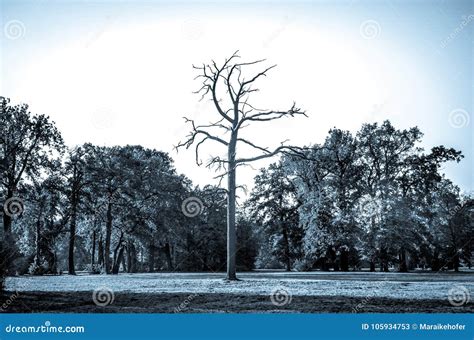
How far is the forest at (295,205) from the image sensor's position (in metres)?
33.3

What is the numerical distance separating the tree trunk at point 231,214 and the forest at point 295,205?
32.5 feet

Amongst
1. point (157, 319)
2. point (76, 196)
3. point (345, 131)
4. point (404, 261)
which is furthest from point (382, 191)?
point (157, 319)

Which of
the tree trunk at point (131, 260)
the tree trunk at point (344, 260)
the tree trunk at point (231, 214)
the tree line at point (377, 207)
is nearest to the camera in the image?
the tree trunk at point (231, 214)

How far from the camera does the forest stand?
33312mm

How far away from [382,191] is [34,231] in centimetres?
3269

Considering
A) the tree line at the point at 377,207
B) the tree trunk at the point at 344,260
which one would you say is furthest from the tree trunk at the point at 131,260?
the tree trunk at the point at 344,260

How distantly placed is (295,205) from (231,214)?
32.8m

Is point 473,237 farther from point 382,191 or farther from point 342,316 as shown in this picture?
point 342,316

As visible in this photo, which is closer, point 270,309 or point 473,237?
point 270,309

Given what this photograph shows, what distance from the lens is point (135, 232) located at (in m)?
39.1

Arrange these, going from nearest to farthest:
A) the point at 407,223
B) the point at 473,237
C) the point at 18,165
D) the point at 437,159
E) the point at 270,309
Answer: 1. the point at 270,309
2. the point at 18,165
3. the point at 407,223
4. the point at 437,159
5. the point at 473,237

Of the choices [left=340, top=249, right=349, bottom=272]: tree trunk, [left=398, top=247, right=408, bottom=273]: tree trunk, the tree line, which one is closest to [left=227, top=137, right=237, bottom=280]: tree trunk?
the tree line

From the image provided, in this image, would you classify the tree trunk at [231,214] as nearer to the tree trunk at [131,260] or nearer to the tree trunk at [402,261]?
the tree trunk at [402,261]

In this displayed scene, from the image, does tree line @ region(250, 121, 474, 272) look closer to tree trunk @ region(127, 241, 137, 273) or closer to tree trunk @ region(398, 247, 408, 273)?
tree trunk @ region(398, 247, 408, 273)
